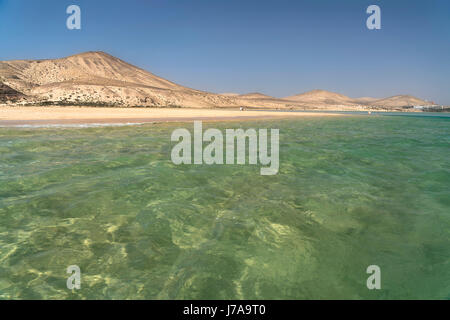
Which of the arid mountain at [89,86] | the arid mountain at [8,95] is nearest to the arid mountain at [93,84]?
the arid mountain at [89,86]

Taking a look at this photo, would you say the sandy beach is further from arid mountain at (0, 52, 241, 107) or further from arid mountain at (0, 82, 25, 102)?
arid mountain at (0, 52, 241, 107)

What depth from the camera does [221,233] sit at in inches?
148

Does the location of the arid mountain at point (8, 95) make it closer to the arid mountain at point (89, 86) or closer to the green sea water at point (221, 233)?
the arid mountain at point (89, 86)

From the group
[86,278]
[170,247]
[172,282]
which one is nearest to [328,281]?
[172,282]

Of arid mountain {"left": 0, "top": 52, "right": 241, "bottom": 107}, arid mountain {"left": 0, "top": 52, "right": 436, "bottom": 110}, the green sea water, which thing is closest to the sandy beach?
the green sea water

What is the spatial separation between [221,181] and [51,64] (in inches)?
5142

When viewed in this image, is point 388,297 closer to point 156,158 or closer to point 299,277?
point 299,277

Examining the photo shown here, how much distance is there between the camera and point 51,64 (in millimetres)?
105375

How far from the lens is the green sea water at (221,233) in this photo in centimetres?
266

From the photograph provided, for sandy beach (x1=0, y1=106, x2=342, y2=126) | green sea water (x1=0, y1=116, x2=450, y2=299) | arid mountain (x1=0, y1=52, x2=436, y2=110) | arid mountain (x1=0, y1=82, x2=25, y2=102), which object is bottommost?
green sea water (x1=0, y1=116, x2=450, y2=299)

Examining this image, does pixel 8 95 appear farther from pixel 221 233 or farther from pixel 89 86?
pixel 221 233

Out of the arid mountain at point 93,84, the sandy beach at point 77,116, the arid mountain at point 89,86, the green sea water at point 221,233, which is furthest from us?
the arid mountain at point 93,84

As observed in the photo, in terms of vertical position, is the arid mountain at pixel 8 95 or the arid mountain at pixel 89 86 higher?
the arid mountain at pixel 89 86

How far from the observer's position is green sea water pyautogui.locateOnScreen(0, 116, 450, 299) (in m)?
2.66
